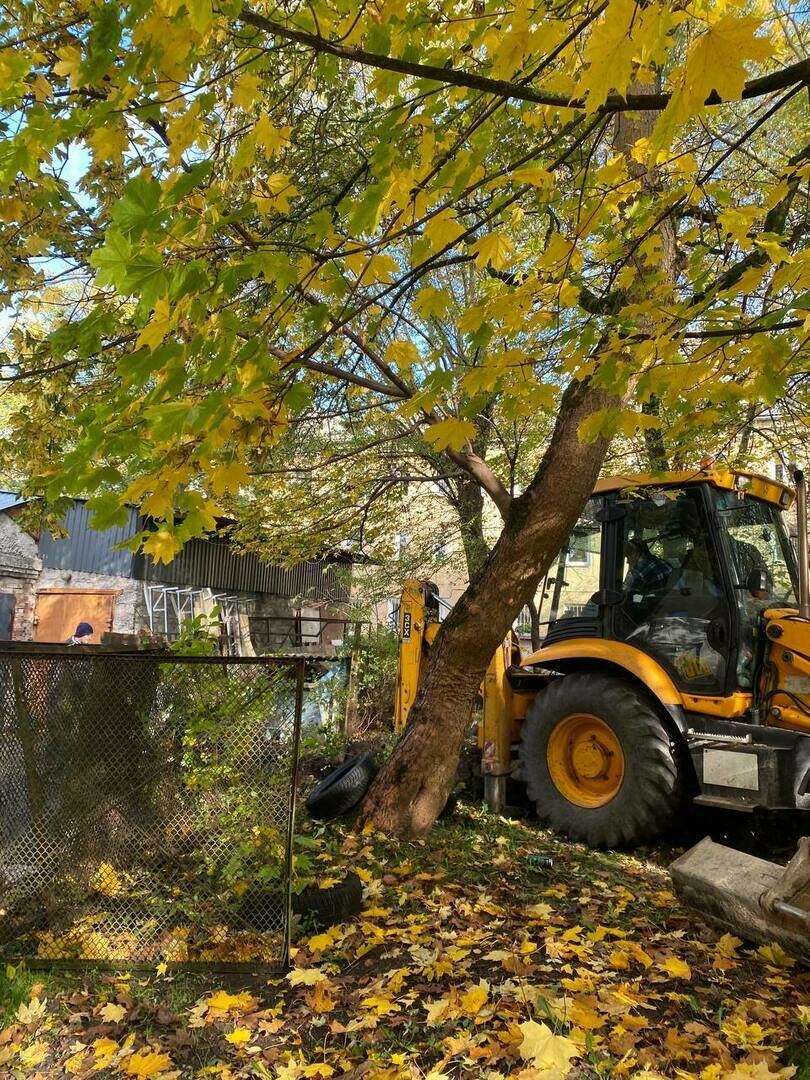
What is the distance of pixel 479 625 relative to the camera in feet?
17.4

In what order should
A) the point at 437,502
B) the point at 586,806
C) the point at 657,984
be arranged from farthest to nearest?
the point at 437,502 < the point at 586,806 < the point at 657,984

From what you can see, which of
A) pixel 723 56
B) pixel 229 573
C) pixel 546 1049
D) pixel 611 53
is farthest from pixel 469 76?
pixel 229 573

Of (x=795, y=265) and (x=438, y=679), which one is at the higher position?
(x=795, y=265)

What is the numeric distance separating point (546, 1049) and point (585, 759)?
3.65 metres

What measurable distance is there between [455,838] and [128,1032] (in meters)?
2.93

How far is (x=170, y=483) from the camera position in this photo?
2.29 m

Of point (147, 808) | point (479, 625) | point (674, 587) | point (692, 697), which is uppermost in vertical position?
point (674, 587)

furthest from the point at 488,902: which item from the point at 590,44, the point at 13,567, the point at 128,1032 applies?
the point at 13,567

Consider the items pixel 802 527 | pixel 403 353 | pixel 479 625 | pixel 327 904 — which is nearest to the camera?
pixel 403 353

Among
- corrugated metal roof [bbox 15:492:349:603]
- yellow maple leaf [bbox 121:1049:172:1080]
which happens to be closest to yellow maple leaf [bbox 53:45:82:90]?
yellow maple leaf [bbox 121:1049:172:1080]

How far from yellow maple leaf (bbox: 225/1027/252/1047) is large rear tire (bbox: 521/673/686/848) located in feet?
11.3

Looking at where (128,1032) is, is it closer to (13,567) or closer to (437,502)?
(437,502)

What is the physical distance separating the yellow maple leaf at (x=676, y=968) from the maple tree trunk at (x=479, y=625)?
6.97 ft

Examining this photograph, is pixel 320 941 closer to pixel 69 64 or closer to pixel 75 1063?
pixel 75 1063
